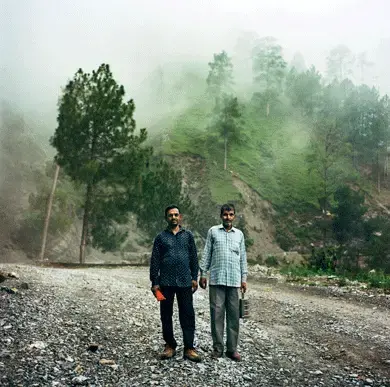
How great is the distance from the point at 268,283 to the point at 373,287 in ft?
13.9

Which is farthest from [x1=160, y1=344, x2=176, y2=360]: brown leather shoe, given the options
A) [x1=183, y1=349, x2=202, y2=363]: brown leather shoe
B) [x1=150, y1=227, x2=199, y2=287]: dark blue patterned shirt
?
[x1=150, y1=227, x2=199, y2=287]: dark blue patterned shirt

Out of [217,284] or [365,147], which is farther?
[365,147]

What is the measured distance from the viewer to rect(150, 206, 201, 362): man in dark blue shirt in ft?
18.3

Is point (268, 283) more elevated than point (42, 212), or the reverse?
point (42, 212)

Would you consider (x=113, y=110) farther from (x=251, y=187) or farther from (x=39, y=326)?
(x=251, y=187)

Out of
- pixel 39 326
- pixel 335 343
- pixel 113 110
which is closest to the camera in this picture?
pixel 39 326

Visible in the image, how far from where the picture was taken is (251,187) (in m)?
52.0

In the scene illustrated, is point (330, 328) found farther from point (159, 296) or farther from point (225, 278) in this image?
point (159, 296)

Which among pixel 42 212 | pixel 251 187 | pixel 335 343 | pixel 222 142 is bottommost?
pixel 335 343

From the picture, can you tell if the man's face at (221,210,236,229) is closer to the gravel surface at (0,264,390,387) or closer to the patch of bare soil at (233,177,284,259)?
the gravel surface at (0,264,390,387)

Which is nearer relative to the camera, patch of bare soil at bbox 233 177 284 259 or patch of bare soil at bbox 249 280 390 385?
patch of bare soil at bbox 249 280 390 385

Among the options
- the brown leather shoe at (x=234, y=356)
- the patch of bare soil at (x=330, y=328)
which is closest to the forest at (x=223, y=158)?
the patch of bare soil at (x=330, y=328)

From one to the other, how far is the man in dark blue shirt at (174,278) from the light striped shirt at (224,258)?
384 mm

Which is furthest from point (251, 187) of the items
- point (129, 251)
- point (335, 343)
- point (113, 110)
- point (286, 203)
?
point (335, 343)
